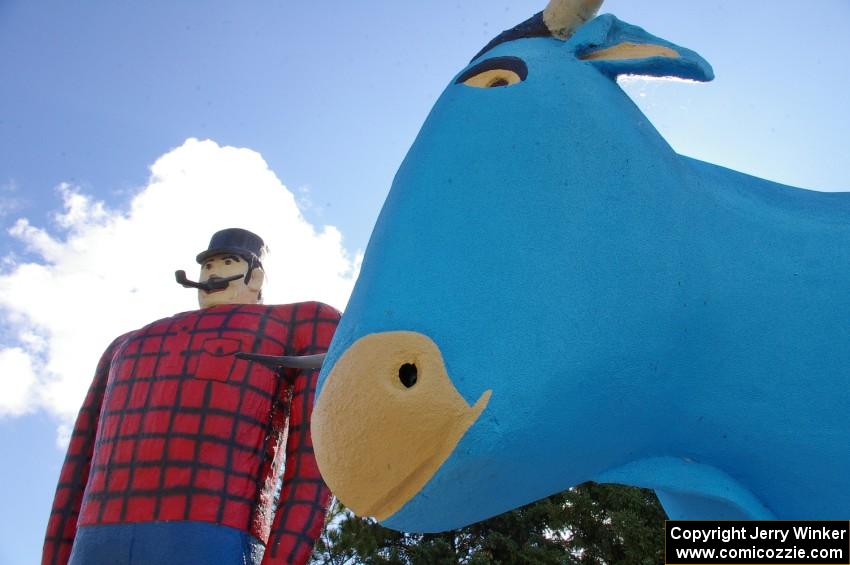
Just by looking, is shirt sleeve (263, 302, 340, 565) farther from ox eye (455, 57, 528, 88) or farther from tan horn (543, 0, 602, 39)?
tan horn (543, 0, 602, 39)

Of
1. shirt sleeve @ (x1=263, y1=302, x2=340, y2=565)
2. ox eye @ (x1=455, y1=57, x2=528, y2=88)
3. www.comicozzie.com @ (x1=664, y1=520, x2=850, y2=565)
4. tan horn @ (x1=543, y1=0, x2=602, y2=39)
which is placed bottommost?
www.comicozzie.com @ (x1=664, y1=520, x2=850, y2=565)

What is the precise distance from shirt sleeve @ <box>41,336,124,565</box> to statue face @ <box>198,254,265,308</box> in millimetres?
441

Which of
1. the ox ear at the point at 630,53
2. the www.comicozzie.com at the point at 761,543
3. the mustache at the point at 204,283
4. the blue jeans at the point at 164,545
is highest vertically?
the mustache at the point at 204,283

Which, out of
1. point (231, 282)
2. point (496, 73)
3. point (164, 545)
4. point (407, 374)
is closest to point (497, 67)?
point (496, 73)

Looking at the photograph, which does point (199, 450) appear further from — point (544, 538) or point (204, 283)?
point (544, 538)

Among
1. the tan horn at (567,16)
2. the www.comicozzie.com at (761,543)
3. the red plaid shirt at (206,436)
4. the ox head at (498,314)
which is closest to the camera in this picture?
the ox head at (498,314)

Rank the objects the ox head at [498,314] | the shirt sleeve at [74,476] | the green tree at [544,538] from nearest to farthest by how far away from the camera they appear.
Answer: the ox head at [498,314], the shirt sleeve at [74,476], the green tree at [544,538]

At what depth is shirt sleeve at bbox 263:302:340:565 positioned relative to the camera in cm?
267

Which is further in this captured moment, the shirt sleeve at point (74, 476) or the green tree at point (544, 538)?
the green tree at point (544, 538)

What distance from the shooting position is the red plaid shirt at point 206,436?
8.73ft

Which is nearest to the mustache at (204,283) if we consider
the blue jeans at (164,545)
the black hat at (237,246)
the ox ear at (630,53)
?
the black hat at (237,246)

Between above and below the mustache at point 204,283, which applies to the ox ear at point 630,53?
below

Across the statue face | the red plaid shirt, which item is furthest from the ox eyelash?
the statue face

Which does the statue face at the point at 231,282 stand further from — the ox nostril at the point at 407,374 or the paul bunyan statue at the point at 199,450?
the ox nostril at the point at 407,374
